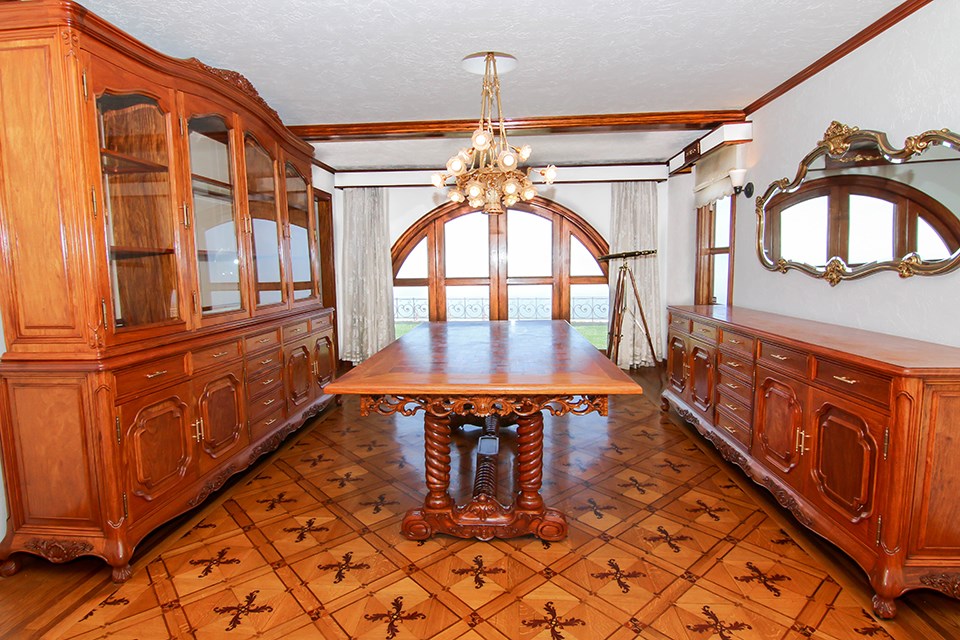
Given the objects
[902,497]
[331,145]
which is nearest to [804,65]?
[902,497]

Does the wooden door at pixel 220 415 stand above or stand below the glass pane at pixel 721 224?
below

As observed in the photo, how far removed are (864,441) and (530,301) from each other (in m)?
4.33

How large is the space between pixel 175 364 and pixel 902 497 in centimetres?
297

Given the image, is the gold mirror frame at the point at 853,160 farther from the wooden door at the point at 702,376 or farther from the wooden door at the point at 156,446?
the wooden door at the point at 156,446

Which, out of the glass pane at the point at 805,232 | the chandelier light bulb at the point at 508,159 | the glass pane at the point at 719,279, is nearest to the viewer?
the chandelier light bulb at the point at 508,159

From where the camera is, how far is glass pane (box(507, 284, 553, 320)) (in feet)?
19.8

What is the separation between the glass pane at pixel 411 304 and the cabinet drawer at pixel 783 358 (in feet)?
13.6

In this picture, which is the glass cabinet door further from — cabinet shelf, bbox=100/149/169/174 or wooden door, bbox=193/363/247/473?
cabinet shelf, bbox=100/149/169/174

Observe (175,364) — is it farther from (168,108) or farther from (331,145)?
(331,145)

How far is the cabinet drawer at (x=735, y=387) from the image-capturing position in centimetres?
276

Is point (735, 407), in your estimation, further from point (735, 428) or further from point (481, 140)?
point (481, 140)

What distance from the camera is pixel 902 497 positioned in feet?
5.64

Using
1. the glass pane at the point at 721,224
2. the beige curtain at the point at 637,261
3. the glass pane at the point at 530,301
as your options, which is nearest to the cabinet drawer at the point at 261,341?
the glass pane at the point at 530,301

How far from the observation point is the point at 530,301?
6.06 metres
